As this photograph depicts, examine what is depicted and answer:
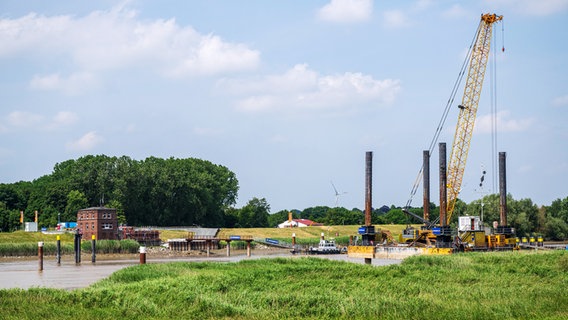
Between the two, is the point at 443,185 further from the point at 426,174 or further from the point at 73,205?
the point at 73,205

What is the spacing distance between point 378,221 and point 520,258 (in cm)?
14615

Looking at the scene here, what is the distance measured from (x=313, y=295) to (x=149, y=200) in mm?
123680

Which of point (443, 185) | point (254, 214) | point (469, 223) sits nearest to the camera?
point (443, 185)

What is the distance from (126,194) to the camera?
475 ft

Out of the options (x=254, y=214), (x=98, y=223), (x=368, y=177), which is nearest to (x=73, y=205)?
(x=98, y=223)

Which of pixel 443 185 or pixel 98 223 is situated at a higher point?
pixel 443 185

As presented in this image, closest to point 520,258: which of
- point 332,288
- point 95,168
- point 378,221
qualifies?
point 332,288

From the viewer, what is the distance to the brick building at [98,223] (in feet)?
348

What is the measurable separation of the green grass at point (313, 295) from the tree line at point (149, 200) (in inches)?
3523

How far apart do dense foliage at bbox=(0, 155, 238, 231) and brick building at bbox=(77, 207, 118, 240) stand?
2610cm

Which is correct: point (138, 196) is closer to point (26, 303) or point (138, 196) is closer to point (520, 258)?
point (520, 258)

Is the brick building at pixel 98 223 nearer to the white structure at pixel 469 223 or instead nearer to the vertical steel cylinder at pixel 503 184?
the white structure at pixel 469 223

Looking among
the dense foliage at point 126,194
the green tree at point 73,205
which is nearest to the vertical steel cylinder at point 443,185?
the dense foliage at point 126,194

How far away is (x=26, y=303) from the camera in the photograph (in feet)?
94.9
